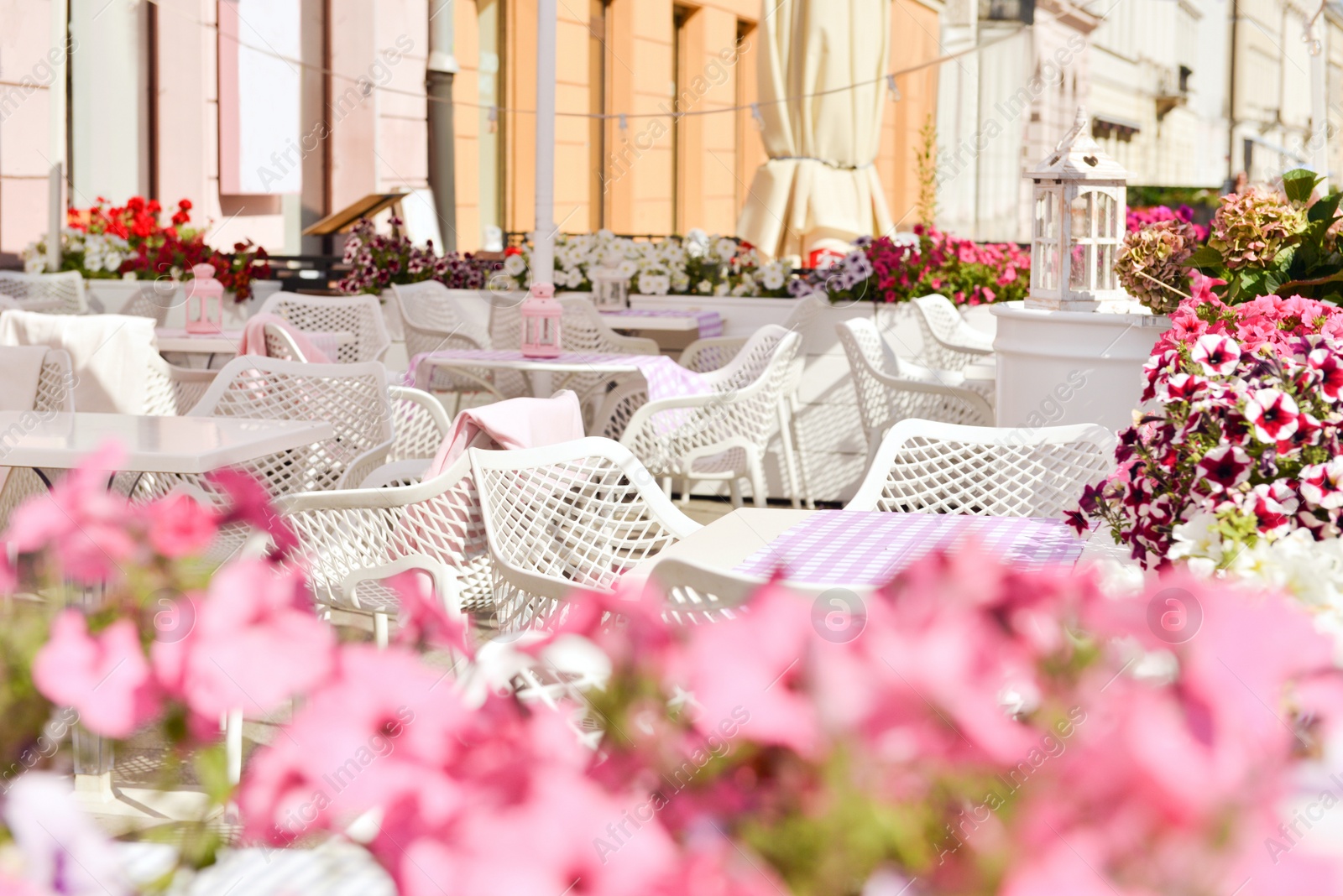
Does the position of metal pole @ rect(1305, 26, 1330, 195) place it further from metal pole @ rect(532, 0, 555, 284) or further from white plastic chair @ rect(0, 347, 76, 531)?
white plastic chair @ rect(0, 347, 76, 531)

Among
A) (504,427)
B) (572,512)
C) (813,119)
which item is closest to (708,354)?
(813,119)

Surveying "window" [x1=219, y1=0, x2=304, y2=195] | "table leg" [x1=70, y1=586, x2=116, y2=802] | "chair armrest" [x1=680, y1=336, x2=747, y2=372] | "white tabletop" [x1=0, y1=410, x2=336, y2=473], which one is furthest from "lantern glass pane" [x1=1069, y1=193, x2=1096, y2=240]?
"window" [x1=219, y1=0, x2=304, y2=195]

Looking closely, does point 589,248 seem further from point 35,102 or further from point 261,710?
point 261,710

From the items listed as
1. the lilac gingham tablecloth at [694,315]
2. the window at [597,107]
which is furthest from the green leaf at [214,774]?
the window at [597,107]

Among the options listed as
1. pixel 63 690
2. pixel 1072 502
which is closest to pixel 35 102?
pixel 1072 502

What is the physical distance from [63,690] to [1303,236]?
2666 mm

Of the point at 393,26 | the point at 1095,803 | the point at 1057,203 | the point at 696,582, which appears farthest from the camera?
the point at 393,26

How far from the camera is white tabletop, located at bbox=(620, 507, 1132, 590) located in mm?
2033

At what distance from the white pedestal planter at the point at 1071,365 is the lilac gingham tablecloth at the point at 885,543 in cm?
124

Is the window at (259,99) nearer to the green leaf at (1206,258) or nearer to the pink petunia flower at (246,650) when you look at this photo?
the green leaf at (1206,258)

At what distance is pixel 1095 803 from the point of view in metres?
0.41

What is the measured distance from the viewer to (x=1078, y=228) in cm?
411

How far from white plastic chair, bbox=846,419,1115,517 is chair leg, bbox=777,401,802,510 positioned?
2.58m

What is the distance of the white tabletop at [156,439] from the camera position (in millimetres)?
2557
